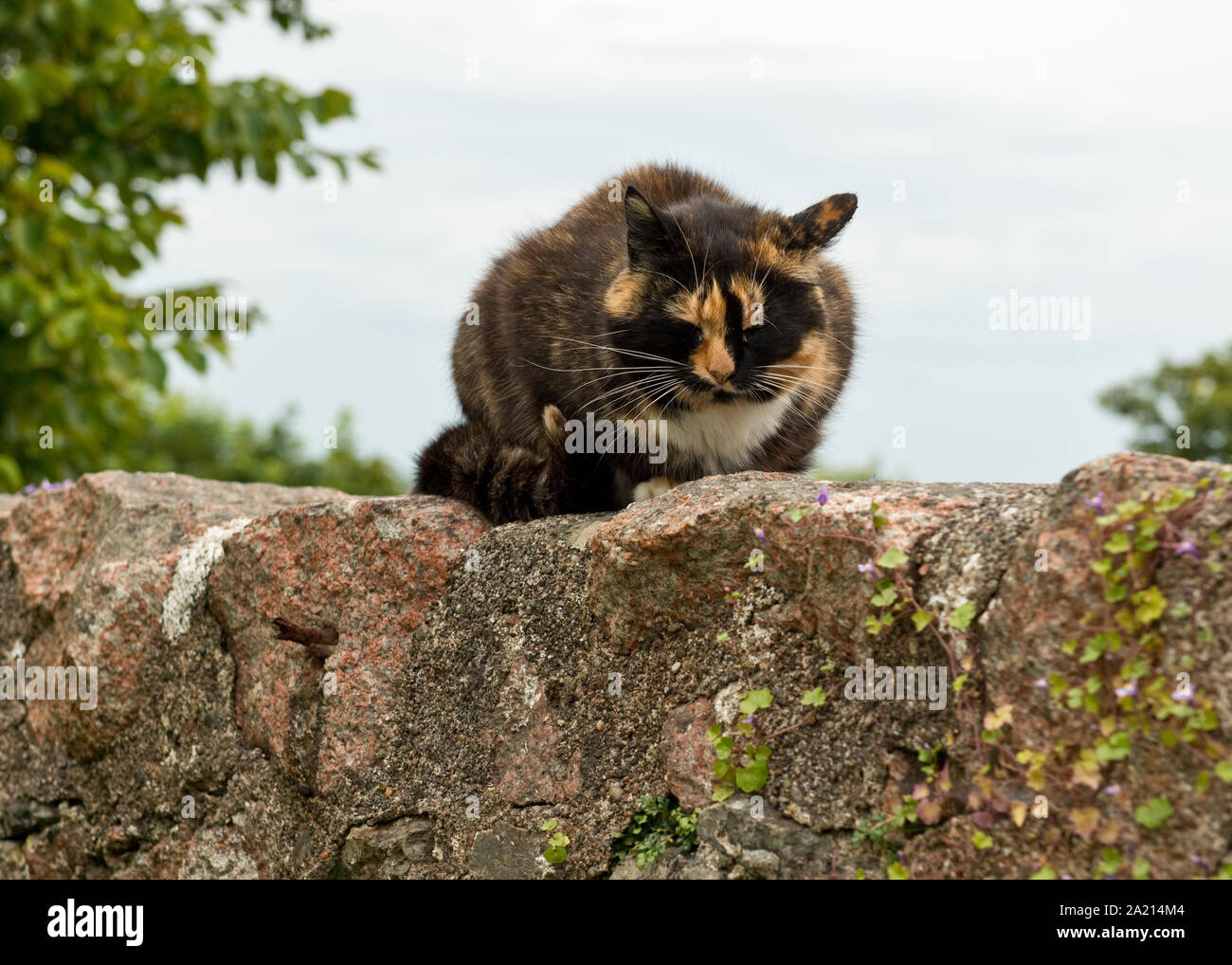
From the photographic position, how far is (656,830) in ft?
9.36

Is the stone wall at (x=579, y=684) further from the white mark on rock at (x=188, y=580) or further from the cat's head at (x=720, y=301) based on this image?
the cat's head at (x=720, y=301)

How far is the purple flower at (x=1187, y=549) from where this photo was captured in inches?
83.3

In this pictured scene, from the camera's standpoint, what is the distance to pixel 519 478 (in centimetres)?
364

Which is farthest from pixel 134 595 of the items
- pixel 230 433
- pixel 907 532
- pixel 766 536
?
pixel 230 433

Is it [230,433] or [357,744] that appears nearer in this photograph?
[357,744]

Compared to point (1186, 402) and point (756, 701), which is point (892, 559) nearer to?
point (756, 701)

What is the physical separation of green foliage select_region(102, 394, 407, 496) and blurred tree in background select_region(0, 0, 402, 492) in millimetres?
4200

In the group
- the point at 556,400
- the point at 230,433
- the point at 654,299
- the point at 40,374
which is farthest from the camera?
the point at 230,433

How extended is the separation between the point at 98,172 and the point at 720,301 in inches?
215

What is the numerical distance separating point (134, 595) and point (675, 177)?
233 centimetres

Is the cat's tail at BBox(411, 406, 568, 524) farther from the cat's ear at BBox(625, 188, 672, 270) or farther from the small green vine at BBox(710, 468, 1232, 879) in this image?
the small green vine at BBox(710, 468, 1232, 879)

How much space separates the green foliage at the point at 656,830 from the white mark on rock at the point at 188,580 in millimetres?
1746
